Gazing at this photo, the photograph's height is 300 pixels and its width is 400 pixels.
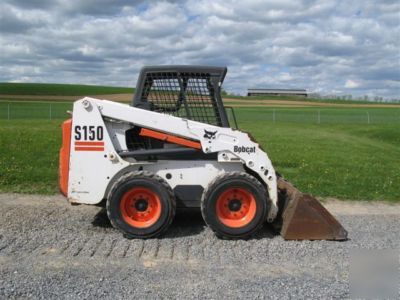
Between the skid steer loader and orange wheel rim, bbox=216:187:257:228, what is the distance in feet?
0.04

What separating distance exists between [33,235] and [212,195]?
239 centimetres

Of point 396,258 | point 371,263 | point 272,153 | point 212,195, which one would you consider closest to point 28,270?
point 212,195

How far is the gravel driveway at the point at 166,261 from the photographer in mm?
4672

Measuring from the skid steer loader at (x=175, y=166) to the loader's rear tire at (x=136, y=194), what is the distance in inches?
0.5

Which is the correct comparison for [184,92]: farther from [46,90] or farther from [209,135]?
[46,90]

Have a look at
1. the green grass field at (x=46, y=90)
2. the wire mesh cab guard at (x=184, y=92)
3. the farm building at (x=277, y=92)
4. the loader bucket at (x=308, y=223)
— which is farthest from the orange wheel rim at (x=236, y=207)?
the farm building at (x=277, y=92)

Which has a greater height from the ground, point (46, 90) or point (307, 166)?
point (46, 90)

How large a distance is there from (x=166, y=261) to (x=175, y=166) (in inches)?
61.0

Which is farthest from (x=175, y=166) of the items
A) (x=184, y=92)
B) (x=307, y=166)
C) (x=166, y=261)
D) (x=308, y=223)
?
(x=307, y=166)

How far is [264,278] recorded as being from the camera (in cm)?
507

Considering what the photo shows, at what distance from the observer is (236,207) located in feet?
21.5

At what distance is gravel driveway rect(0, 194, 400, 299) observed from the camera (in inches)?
184

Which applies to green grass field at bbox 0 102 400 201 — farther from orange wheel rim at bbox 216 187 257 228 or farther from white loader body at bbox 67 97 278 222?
orange wheel rim at bbox 216 187 257 228

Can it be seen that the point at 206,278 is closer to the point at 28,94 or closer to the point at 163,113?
the point at 163,113
